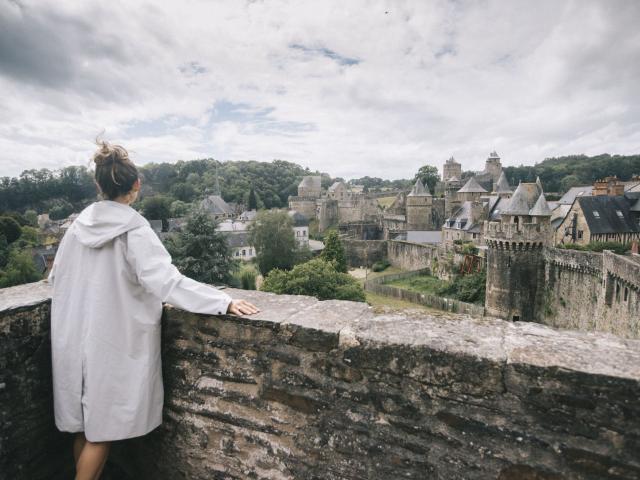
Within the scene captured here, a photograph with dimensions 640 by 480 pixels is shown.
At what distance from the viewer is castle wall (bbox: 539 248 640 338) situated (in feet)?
46.4

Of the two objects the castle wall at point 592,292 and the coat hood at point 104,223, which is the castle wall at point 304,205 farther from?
the coat hood at point 104,223

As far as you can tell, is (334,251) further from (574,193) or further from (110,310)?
(110,310)

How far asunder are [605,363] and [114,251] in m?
2.92

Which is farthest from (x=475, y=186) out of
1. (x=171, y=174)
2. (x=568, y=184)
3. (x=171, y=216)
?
(x=171, y=174)

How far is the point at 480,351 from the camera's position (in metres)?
2.17

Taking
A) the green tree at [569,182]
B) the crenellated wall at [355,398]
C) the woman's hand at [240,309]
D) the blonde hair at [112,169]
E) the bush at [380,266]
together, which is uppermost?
the green tree at [569,182]

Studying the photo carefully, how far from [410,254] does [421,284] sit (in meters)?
7.50

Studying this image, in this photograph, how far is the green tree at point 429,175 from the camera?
80.8 metres

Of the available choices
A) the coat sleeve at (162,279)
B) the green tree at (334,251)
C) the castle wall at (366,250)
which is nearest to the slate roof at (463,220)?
the castle wall at (366,250)

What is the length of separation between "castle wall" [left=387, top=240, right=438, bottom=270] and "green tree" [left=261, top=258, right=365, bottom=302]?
14.0 meters

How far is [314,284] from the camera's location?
25938 mm

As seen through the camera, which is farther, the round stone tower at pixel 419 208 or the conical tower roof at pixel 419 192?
the round stone tower at pixel 419 208

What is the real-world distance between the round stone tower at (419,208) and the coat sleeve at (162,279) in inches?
1968

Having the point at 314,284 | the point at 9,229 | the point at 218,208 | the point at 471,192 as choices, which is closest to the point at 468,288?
the point at 314,284
